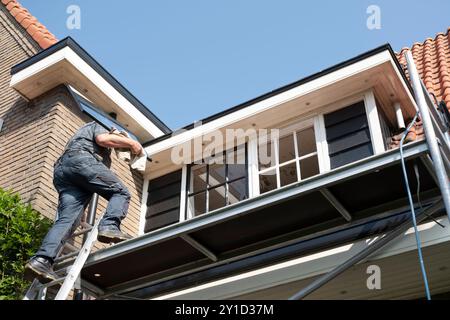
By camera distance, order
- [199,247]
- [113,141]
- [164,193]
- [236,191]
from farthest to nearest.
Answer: [164,193] < [236,191] < [113,141] < [199,247]

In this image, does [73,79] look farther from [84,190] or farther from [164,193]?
[84,190]

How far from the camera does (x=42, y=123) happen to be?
761cm

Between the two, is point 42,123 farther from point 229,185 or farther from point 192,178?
point 229,185

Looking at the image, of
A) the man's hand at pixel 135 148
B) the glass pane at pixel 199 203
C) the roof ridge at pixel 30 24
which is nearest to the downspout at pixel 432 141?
the man's hand at pixel 135 148

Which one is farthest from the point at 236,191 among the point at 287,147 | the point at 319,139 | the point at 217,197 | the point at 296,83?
the point at 296,83

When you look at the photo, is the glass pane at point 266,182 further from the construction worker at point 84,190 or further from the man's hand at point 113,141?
the man's hand at point 113,141

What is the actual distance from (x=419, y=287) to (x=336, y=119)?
8.83 feet

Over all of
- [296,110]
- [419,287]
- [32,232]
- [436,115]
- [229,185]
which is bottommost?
[419,287]

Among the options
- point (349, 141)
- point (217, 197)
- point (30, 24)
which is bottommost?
point (349, 141)

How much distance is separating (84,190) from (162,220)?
2738 millimetres

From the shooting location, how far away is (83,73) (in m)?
7.76

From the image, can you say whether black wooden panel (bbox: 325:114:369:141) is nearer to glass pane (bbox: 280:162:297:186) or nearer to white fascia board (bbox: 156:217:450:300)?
glass pane (bbox: 280:162:297:186)

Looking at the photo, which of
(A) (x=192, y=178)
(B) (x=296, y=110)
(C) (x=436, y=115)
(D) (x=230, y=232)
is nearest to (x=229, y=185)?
(A) (x=192, y=178)

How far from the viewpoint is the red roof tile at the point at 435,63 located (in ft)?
27.4
